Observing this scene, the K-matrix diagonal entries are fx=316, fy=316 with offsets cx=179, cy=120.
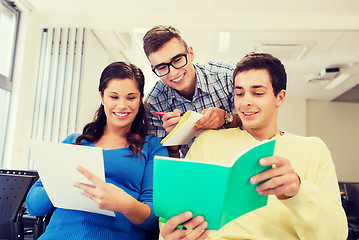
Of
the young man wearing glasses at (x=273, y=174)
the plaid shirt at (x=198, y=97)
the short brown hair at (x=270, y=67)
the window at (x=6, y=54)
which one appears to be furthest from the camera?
the window at (x=6, y=54)

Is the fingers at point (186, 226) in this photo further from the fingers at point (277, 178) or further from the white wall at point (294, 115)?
the white wall at point (294, 115)

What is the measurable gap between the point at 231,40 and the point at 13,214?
152 inches

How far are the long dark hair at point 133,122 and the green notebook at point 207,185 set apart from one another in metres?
0.59

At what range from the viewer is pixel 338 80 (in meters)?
6.37

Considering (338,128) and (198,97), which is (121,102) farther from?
(338,128)

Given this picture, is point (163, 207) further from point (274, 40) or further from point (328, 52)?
point (328, 52)

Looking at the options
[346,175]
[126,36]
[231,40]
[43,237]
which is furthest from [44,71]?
[346,175]

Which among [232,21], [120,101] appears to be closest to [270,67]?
[120,101]

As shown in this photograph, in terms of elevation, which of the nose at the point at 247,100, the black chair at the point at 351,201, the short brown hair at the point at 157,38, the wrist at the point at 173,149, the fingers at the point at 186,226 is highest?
the short brown hair at the point at 157,38

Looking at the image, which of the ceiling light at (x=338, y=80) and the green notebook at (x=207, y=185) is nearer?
the green notebook at (x=207, y=185)

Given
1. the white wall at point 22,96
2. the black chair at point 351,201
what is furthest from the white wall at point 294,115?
the white wall at point 22,96

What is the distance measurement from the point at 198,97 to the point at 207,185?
1137 mm

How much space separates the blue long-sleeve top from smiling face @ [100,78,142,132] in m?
0.15

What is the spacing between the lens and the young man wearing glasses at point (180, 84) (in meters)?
1.63
